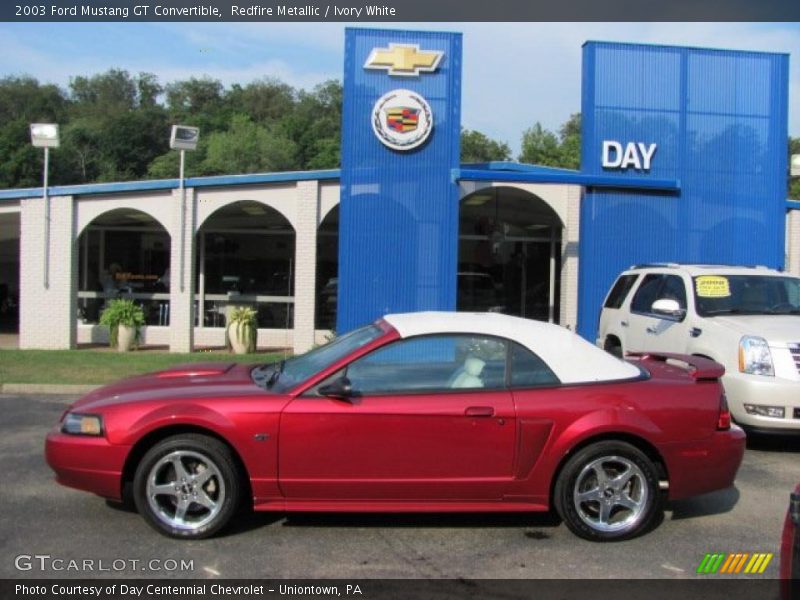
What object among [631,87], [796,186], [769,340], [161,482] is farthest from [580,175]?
[796,186]

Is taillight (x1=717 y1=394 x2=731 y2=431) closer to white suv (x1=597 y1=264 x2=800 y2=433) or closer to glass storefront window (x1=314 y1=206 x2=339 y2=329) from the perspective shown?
white suv (x1=597 y1=264 x2=800 y2=433)

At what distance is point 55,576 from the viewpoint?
4309 mm

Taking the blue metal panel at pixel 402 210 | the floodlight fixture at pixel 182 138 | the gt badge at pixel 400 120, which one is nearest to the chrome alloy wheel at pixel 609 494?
the blue metal panel at pixel 402 210

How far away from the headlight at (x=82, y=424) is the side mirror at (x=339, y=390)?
142 centimetres

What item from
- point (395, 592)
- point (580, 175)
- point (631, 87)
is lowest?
point (395, 592)

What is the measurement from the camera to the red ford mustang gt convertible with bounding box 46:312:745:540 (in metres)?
4.85

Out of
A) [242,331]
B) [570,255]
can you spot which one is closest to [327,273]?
[242,331]

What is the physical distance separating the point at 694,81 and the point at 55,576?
1397 cm

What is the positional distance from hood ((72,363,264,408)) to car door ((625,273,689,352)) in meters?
5.04

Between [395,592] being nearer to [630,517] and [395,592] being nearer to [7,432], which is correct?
[630,517]

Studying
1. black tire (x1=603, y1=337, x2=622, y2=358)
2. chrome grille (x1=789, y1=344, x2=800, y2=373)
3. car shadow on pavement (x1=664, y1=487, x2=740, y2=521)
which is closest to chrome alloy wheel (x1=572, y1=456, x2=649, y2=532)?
car shadow on pavement (x1=664, y1=487, x2=740, y2=521)

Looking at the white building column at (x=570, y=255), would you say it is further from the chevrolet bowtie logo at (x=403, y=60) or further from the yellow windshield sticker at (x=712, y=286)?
the yellow windshield sticker at (x=712, y=286)

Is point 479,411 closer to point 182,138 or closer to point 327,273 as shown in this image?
point 182,138

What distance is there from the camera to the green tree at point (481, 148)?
222 ft
